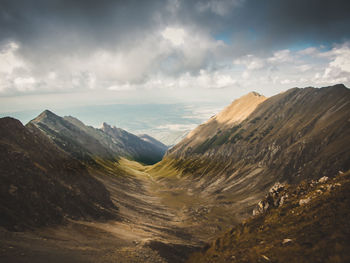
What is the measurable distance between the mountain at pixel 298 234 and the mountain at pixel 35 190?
128ft

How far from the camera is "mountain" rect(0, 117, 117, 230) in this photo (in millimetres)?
44509

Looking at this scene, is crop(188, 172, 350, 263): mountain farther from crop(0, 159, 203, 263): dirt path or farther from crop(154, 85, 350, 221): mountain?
crop(154, 85, 350, 221): mountain

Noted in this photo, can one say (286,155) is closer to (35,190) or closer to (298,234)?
(298,234)

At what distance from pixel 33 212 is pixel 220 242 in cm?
4411

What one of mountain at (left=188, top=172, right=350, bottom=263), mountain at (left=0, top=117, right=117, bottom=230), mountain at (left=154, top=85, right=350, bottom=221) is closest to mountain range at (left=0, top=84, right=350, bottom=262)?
mountain at (left=188, top=172, right=350, bottom=263)

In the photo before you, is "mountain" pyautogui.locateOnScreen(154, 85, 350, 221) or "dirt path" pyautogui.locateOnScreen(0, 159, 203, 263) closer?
"dirt path" pyautogui.locateOnScreen(0, 159, 203, 263)

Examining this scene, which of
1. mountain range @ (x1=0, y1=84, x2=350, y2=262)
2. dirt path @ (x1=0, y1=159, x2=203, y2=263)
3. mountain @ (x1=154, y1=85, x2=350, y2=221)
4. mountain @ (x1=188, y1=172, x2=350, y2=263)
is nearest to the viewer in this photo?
mountain @ (x1=188, y1=172, x2=350, y2=263)

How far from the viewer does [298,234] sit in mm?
27672

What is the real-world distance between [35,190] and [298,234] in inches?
2456

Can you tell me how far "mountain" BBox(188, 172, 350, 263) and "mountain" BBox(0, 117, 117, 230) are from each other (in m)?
39.1

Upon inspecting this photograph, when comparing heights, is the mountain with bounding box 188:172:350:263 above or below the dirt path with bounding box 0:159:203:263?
above

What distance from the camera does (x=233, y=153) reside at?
Answer: 19012cm

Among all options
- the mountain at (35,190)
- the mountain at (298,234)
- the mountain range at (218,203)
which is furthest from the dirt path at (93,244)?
the mountain at (298,234)

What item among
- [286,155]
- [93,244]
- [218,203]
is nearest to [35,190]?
[93,244]
